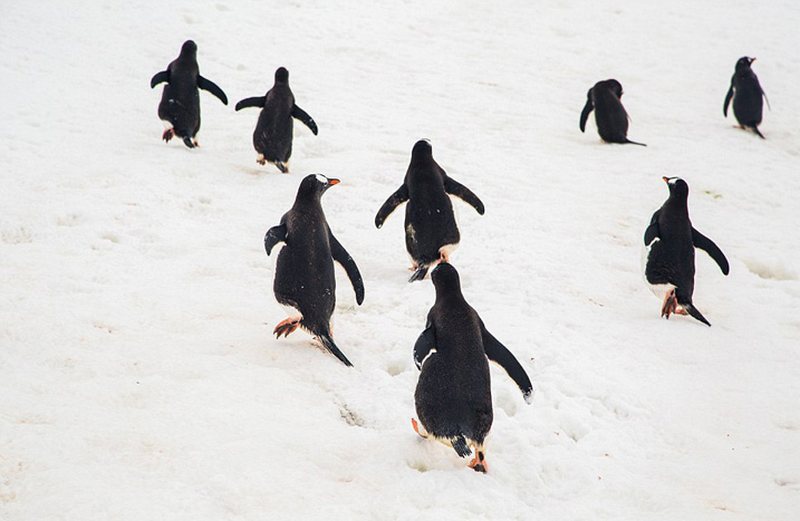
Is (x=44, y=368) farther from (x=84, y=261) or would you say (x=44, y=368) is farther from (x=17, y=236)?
(x=17, y=236)

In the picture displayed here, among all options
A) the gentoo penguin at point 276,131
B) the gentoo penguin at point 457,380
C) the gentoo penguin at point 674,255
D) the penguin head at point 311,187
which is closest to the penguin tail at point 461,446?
the gentoo penguin at point 457,380

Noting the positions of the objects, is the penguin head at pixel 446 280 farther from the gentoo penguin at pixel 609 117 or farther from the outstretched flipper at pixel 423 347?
the gentoo penguin at pixel 609 117

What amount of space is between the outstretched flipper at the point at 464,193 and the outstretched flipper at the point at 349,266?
136 cm

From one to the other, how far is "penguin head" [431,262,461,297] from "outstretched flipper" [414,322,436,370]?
0.77ft

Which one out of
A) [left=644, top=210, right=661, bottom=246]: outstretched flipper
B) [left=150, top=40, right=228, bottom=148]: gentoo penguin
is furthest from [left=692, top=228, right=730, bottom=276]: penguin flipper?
[left=150, top=40, right=228, bottom=148]: gentoo penguin

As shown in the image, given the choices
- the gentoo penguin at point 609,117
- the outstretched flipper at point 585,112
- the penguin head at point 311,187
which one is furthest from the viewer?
the outstretched flipper at point 585,112

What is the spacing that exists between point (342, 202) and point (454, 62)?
5680 mm

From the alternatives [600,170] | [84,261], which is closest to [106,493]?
[84,261]

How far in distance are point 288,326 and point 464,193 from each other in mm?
2031

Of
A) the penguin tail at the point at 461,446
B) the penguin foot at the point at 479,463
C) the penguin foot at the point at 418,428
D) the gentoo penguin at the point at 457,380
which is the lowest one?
the penguin foot at the point at 479,463

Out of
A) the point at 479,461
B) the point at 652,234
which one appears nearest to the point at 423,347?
the point at 479,461

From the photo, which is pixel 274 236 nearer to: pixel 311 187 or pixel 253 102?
pixel 311 187

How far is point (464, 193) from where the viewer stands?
224 inches

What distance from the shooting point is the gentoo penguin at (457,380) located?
3314mm
